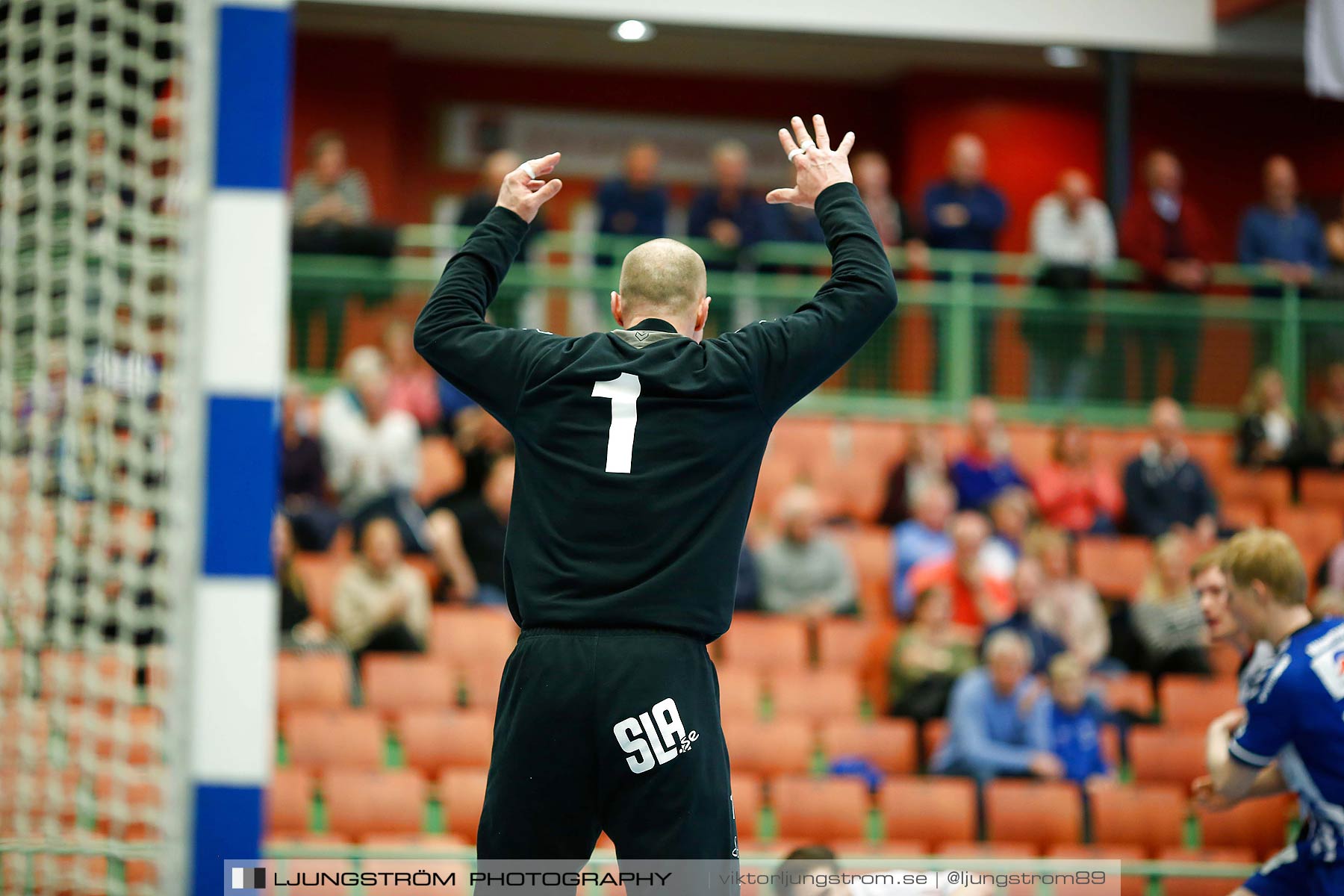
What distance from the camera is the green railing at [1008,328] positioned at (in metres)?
12.6

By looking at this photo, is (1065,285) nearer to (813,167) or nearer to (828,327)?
(813,167)

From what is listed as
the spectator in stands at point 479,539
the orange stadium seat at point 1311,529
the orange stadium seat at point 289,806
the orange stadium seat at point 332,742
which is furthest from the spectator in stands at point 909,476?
the orange stadium seat at point 289,806

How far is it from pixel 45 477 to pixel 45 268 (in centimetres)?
55

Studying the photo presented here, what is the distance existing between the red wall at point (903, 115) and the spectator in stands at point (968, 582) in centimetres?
817

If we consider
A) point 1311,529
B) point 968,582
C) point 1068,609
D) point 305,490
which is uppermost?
point 305,490

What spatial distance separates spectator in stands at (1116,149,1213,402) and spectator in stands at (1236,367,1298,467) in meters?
0.77

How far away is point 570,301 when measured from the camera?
12.7 metres

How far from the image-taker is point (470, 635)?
956 cm

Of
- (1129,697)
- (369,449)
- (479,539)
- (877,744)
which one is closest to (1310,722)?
(877,744)

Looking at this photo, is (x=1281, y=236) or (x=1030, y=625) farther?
(x=1281, y=236)

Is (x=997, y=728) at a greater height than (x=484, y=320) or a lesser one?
lesser

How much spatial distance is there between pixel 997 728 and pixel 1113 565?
3104 millimetres

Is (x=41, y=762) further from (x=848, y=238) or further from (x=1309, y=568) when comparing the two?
(x=1309, y=568)

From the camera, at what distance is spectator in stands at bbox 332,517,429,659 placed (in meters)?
9.20
